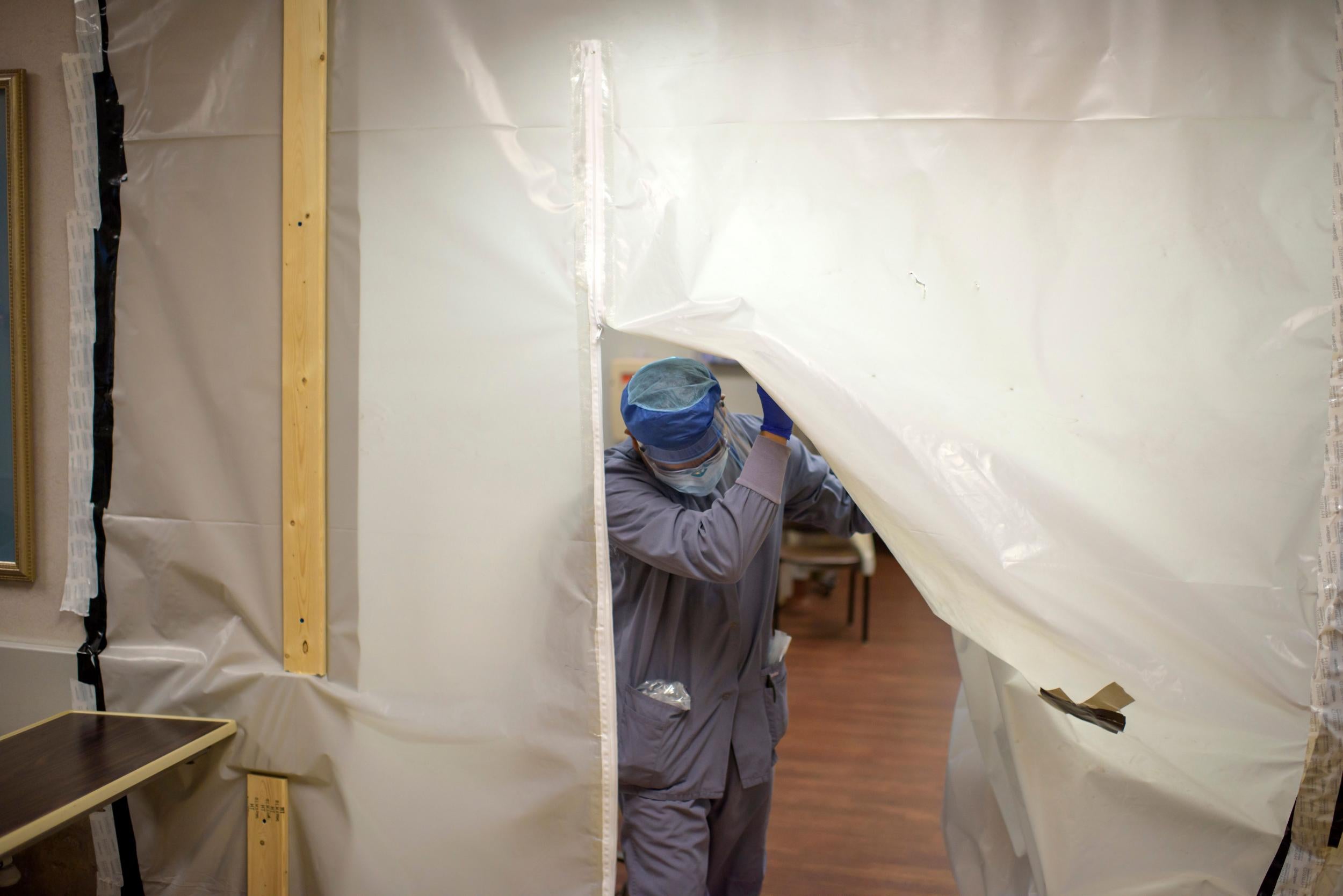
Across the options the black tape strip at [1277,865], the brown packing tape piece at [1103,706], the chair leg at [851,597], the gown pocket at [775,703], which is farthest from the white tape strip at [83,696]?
the chair leg at [851,597]

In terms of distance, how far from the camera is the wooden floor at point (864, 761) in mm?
2258

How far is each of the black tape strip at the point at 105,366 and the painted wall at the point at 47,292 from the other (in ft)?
0.33

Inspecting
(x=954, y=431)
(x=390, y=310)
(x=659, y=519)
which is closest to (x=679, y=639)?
(x=659, y=519)

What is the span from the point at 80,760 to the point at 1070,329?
1.75 m

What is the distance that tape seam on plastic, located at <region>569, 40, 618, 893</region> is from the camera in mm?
1372

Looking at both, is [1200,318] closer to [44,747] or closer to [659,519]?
[659,519]

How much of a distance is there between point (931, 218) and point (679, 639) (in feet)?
2.75

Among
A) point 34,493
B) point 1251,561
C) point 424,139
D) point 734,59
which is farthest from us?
point 34,493

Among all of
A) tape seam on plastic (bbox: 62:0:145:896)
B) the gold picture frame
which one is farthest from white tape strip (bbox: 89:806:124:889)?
the gold picture frame

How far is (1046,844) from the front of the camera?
50.9 inches

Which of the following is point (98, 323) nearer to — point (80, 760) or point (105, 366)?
point (105, 366)

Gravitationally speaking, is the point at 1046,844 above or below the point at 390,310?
below

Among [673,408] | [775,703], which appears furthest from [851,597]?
[673,408]

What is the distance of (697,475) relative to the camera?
4.94 feet
